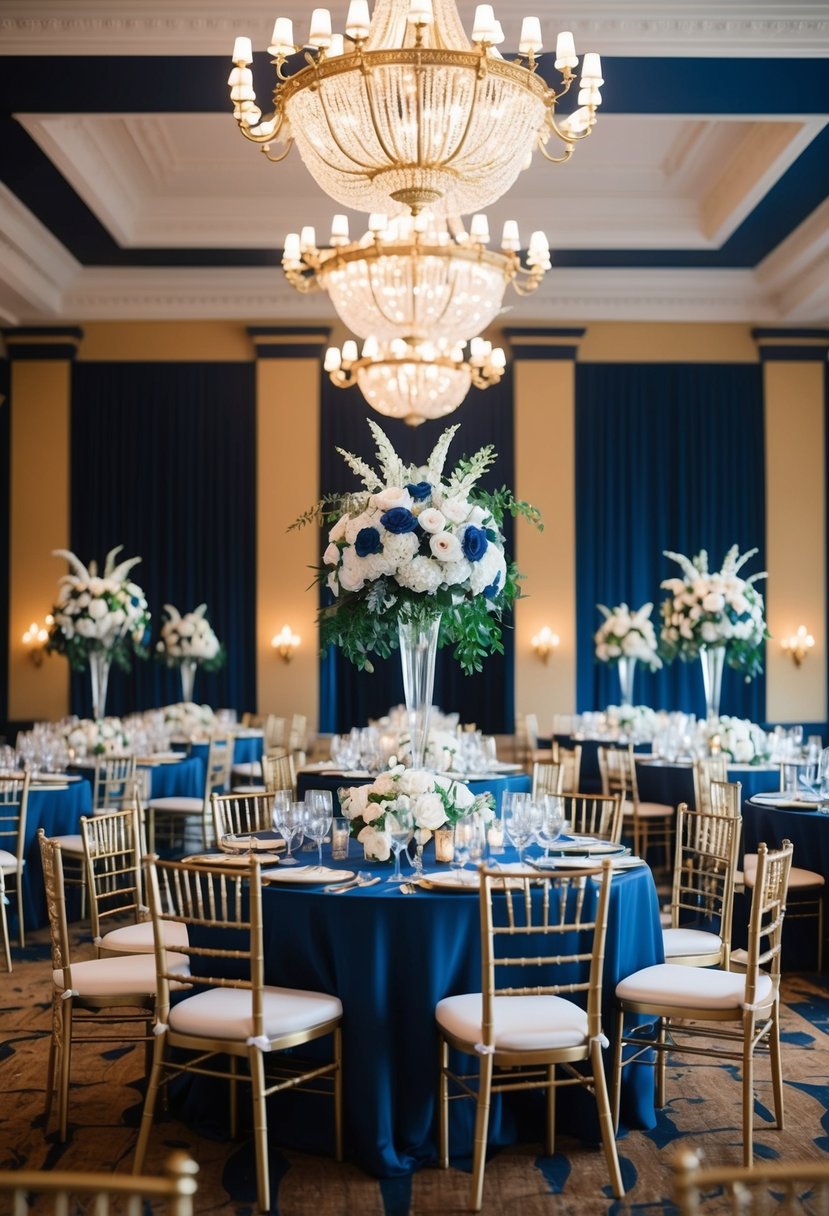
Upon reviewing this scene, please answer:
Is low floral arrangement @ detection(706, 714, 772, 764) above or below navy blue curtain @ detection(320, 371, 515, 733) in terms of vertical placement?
below

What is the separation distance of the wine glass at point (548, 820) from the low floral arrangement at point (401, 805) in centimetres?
27

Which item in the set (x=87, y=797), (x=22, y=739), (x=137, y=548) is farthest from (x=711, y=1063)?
(x=137, y=548)

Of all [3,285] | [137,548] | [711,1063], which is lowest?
[711,1063]

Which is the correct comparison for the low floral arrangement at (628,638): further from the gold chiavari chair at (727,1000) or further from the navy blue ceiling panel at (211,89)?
the gold chiavari chair at (727,1000)

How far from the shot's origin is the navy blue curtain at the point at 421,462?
14.3 m

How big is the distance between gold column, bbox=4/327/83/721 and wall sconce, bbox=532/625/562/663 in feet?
17.7

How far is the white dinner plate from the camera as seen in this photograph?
169 inches

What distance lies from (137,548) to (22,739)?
5629 mm

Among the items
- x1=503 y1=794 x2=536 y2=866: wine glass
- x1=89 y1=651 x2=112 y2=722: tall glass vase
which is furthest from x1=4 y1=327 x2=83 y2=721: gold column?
x1=503 y1=794 x2=536 y2=866: wine glass

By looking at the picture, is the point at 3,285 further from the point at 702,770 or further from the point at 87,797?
the point at 702,770

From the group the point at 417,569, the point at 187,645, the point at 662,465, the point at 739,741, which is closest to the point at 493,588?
the point at 417,569

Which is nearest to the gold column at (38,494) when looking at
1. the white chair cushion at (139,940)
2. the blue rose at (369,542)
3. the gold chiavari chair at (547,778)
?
the gold chiavari chair at (547,778)

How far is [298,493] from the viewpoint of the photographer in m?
14.2

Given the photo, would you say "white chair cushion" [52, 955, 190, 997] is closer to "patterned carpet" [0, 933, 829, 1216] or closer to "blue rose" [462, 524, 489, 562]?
"patterned carpet" [0, 933, 829, 1216]
